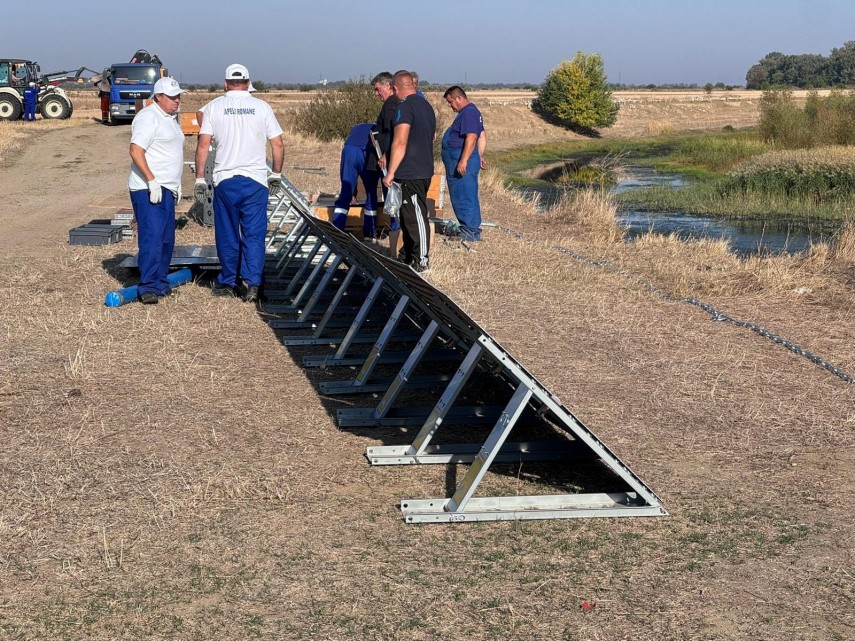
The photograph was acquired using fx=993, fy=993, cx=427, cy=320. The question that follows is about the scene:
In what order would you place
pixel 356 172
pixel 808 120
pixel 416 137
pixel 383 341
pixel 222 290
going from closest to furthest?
pixel 383 341, pixel 222 290, pixel 416 137, pixel 356 172, pixel 808 120

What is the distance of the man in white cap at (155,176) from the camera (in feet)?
25.3

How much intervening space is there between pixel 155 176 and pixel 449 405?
4150 millimetres

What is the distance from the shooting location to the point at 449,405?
4.69 metres

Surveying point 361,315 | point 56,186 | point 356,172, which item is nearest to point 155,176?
point 361,315

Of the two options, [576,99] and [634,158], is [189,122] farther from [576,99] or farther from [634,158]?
[576,99]

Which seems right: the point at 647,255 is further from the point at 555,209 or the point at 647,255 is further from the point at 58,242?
the point at 58,242

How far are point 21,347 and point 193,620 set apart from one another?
403 centimetres

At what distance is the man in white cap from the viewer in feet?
25.3

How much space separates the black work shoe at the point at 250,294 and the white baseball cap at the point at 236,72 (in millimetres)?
1694

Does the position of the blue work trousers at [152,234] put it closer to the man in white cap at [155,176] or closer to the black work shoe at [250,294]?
the man in white cap at [155,176]

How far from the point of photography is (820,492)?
15.1 ft

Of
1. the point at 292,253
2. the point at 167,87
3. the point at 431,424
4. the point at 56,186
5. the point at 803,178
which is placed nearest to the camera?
the point at 431,424

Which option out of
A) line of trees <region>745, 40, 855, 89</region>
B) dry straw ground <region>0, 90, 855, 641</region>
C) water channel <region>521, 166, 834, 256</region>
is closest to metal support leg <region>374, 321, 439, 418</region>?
dry straw ground <region>0, 90, 855, 641</region>

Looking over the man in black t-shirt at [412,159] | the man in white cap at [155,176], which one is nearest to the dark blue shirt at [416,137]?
the man in black t-shirt at [412,159]
